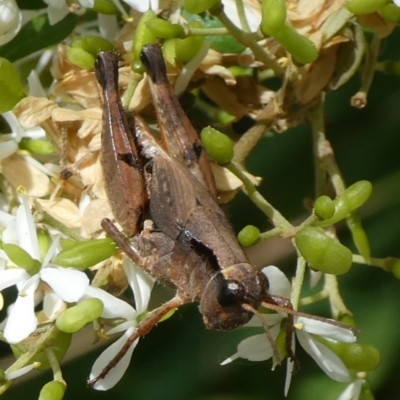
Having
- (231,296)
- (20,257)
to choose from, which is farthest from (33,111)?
(231,296)

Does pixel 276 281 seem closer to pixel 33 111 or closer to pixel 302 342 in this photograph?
pixel 302 342

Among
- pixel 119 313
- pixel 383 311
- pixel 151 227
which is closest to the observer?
pixel 119 313

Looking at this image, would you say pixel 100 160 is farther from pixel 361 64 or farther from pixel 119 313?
pixel 361 64

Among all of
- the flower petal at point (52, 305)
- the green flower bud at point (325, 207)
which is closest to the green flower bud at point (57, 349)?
the flower petal at point (52, 305)

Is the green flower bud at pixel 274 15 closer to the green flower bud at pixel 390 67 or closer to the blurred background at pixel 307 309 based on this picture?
the green flower bud at pixel 390 67

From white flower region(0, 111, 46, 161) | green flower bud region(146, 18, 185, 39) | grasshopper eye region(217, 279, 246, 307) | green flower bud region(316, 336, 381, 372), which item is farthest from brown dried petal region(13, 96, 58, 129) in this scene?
green flower bud region(316, 336, 381, 372)

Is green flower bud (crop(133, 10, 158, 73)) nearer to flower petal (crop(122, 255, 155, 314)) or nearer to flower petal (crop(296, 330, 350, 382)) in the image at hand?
flower petal (crop(122, 255, 155, 314))

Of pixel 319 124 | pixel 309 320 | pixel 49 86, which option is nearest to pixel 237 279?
pixel 309 320
